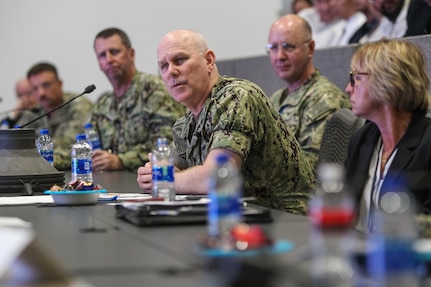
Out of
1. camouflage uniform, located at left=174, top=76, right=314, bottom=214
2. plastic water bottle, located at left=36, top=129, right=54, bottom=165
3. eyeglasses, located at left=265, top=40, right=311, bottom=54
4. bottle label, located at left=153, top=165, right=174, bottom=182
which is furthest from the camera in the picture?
eyeglasses, located at left=265, top=40, right=311, bottom=54

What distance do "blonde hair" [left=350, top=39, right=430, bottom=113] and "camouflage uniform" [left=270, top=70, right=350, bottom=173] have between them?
1.39m

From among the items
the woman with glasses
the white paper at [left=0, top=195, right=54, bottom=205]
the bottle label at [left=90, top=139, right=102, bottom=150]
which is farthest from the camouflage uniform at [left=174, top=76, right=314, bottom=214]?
the bottle label at [left=90, top=139, right=102, bottom=150]

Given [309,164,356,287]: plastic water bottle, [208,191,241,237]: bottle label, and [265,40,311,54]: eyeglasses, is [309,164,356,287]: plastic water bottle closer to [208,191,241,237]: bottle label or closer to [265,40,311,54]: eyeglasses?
[208,191,241,237]: bottle label

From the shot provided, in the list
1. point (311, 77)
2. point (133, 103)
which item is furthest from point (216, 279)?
point (133, 103)

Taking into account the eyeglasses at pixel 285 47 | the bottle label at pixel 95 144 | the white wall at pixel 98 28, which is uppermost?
the white wall at pixel 98 28

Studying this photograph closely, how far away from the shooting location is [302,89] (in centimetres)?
481

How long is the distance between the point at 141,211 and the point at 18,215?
1.57ft

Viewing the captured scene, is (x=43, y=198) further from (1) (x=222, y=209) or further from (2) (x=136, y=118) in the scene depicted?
(2) (x=136, y=118)

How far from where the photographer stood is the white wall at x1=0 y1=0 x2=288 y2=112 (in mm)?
8281

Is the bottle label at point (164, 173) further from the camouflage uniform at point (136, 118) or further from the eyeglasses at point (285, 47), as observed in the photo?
the eyeglasses at point (285, 47)

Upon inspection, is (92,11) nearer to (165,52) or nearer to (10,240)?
(165,52)

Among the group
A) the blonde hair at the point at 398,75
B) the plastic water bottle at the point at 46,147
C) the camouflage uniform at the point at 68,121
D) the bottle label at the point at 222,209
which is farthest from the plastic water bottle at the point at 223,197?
the camouflage uniform at the point at 68,121

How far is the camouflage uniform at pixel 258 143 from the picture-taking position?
3.16m

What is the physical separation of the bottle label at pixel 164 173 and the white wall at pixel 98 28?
556 cm
